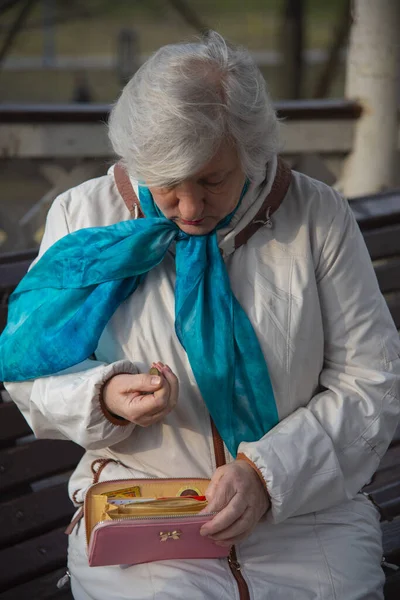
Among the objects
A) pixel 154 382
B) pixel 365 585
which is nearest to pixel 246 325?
pixel 154 382

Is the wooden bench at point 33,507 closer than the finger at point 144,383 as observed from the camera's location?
No

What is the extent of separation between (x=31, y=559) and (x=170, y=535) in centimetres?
82

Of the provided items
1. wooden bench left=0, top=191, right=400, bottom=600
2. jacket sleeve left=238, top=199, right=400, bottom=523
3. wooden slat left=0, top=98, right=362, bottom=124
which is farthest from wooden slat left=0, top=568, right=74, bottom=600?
wooden slat left=0, top=98, right=362, bottom=124

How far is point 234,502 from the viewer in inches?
88.1

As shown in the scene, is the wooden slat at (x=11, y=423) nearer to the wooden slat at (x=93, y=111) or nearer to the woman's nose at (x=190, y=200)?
the woman's nose at (x=190, y=200)

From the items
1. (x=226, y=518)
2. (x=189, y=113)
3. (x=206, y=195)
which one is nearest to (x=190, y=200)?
(x=206, y=195)

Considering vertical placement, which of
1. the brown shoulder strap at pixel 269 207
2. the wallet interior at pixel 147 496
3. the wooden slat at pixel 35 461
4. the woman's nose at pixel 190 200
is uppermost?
the woman's nose at pixel 190 200

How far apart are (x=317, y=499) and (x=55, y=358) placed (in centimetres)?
73

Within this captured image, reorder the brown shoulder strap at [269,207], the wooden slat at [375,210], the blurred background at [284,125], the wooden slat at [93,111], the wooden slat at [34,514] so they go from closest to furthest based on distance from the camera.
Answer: the brown shoulder strap at [269,207], the wooden slat at [34,514], the wooden slat at [375,210], the wooden slat at [93,111], the blurred background at [284,125]

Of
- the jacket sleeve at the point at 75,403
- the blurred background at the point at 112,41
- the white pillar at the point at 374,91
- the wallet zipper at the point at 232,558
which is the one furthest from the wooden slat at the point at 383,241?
the blurred background at the point at 112,41

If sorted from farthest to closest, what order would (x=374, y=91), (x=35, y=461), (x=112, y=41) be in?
(x=112, y=41) < (x=374, y=91) < (x=35, y=461)

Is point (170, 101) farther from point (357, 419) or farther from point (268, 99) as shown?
point (357, 419)

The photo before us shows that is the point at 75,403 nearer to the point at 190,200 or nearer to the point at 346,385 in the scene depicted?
the point at 190,200

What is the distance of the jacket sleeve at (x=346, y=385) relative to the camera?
239 centimetres
